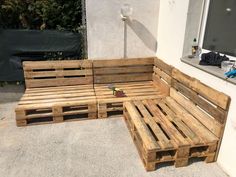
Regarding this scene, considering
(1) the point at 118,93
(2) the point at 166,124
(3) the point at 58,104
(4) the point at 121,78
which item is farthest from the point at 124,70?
(2) the point at 166,124

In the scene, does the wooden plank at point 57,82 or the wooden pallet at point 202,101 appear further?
the wooden plank at point 57,82

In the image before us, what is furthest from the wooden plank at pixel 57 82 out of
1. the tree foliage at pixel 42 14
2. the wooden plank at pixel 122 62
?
the tree foliage at pixel 42 14

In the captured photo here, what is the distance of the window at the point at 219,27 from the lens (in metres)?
2.63

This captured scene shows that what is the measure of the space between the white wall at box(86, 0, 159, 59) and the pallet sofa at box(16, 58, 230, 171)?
0.20 metres

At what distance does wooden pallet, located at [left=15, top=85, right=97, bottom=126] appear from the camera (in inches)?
130

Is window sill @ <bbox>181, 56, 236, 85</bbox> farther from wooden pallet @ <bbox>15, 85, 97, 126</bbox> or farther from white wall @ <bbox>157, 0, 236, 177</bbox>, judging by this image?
wooden pallet @ <bbox>15, 85, 97, 126</bbox>

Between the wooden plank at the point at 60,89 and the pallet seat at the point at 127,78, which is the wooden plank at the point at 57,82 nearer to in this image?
the wooden plank at the point at 60,89

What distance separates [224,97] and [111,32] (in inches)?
91.1

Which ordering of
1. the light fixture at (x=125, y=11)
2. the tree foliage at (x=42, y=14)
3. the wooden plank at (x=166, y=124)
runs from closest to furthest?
1. the wooden plank at (x=166, y=124)
2. the light fixture at (x=125, y=11)
3. the tree foliage at (x=42, y=14)

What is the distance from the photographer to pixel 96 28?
12.9 ft

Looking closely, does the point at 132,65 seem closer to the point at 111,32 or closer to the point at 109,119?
the point at 111,32

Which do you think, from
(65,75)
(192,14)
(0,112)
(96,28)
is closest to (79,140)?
(65,75)

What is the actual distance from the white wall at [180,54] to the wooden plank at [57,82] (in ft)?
4.51

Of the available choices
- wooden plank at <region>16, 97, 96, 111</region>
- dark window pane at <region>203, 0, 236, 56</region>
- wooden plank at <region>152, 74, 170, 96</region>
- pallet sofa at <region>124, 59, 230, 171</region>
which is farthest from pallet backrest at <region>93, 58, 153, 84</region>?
dark window pane at <region>203, 0, 236, 56</region>
